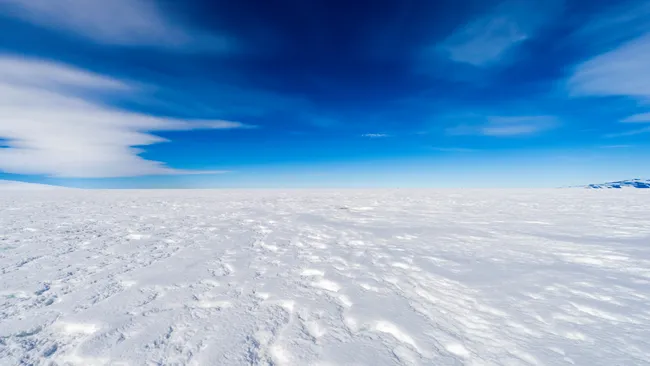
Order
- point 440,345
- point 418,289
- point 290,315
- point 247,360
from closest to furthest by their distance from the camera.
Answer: point 247,360 < point 440,345 < point 290,315 < point 418,289

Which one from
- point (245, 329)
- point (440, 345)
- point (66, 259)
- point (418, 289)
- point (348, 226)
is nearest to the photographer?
point (440, 345)

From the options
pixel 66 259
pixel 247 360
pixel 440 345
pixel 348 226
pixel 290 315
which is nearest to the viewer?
pixel 247 360

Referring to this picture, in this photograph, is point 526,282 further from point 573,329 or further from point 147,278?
point 147,278

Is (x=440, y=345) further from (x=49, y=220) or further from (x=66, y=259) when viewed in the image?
(x=49, y=220)

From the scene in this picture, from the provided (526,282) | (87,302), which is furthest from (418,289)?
(87,302)

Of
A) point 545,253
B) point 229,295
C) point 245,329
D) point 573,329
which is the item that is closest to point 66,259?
point 229,295

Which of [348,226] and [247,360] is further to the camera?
[348,226]
